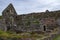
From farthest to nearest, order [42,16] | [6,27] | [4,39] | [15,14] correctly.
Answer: [15,14] → [42,16] → [6,27] → [4,39]

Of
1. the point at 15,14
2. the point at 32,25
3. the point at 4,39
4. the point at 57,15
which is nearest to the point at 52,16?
the point at 57,15

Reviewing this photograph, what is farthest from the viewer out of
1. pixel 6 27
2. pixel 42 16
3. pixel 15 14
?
pixel 15 14

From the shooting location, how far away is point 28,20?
49.4 meters

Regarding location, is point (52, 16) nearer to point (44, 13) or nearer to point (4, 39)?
point (44, 13)

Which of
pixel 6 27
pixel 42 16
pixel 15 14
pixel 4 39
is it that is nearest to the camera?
pixel 4 39

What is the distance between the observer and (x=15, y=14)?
52.8m

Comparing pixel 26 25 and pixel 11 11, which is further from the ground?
pixel 11 11

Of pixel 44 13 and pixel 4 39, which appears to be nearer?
pixel 4 39

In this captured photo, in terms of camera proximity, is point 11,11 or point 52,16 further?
point 11,11

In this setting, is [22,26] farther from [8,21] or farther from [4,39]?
[4,39]

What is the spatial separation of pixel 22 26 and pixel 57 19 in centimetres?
930

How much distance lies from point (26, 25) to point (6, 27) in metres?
5.45

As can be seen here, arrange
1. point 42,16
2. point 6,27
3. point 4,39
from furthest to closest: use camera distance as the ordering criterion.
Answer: point 42,16, point 6,27, point 4,39

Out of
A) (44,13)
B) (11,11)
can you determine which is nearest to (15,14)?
(11,11)
